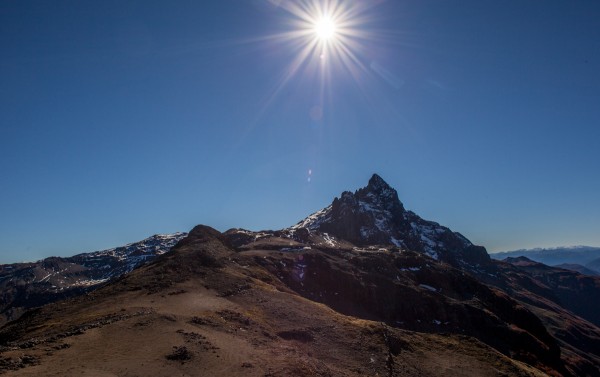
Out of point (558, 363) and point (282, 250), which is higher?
point (282, 250)

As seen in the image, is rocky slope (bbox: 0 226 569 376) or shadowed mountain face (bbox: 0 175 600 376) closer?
rocky slope (bbox: 0 226 569 376)

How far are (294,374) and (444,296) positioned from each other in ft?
387

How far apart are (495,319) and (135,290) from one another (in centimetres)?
12491

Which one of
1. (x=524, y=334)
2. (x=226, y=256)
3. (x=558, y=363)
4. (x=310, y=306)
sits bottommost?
(x=558, y=363)

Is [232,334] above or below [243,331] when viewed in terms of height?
below

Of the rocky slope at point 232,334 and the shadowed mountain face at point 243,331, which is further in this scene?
the shadowed mountain face at point 243,331

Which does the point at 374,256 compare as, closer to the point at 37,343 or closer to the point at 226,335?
the point at 226,335

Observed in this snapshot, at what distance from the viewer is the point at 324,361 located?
49281mm

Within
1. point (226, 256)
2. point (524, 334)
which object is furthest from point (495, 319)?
point (226, 256)

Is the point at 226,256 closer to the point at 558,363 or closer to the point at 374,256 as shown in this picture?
the point at 374,256

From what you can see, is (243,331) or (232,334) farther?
(243,331)

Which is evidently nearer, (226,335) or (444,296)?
(226,335)

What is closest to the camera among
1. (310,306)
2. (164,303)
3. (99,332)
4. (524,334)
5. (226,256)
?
(99,332)

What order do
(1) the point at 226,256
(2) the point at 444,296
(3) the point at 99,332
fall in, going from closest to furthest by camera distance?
1. (3) the point at 99,332
2. (1) the point at 226,256
3. (2) the point at 444,296
